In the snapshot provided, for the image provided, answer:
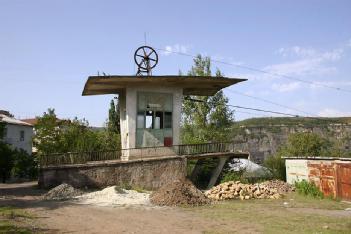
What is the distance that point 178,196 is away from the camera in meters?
17.1

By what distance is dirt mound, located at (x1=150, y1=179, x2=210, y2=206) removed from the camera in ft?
55.2

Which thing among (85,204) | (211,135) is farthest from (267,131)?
(85,204)

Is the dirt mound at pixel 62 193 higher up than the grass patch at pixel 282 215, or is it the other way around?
the dirt mound at pixel 62 193

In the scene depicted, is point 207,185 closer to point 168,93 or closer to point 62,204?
point 168,93

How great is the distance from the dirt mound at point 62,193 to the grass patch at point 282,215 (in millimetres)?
5874

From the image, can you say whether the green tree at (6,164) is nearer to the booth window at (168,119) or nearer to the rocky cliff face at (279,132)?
the booth window at (168,119)

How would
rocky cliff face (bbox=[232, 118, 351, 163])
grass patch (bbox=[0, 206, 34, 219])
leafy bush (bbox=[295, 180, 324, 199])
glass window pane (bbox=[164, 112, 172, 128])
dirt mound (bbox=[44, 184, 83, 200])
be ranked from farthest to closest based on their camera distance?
rocky cliff face (bbox=[232, 118, 351, 163]), glass window pane (bbox=[164, 112, 172, 128]), leafy bush (bbox=[295, 180, 324, 199]), dirt mound (bbox=[44, 184, 83, 200]), grass patch (bbox=[0, 206, 34, 219])

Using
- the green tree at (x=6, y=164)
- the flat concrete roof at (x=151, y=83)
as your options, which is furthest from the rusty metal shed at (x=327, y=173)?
the green tree at (x=6, y=164)

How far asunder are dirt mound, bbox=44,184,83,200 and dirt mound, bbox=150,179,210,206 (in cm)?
378

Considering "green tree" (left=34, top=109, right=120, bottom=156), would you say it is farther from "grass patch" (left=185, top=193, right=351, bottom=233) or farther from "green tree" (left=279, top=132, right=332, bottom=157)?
"green tree" (left=279, top=132, right=332, bottom=157)

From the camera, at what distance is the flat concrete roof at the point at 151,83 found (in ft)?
69.5

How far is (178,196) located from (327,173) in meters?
8.51

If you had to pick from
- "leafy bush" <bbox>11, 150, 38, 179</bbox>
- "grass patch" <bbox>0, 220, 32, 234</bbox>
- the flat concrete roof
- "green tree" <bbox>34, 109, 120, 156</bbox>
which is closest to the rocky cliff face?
"green tree" <bbox>34, 109, 120, 156</bbox>

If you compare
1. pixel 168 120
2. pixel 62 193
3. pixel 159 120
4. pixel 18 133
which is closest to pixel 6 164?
pixel 159 120
